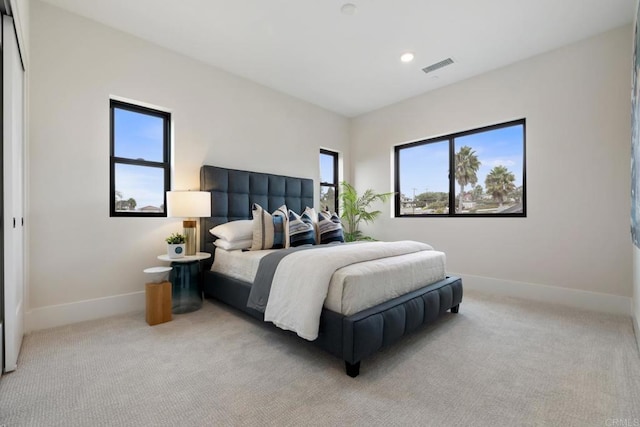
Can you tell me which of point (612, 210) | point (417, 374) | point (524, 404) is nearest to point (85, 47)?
point (417, 374)

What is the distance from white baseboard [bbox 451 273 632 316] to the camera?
2801mm

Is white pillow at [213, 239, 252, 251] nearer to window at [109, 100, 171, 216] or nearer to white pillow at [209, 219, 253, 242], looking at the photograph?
white pillow at [209, 219, 253, 242]

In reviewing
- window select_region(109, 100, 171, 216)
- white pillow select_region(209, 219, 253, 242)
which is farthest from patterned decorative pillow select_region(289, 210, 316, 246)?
window select_region(109, 100, 171, 216)

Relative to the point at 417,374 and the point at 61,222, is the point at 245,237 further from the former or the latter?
the point at 417,374

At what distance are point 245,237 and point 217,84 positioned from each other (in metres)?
2.01

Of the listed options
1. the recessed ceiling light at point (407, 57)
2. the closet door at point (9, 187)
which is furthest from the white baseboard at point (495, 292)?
the recessed ceiling light at point (407, 57)

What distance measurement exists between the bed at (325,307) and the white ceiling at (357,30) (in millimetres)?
1408

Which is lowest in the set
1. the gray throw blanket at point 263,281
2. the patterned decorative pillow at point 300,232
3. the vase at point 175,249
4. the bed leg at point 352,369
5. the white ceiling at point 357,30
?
the bed leg at point 352,369

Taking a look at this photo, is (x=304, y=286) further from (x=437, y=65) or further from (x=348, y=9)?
(x=437, y=65)

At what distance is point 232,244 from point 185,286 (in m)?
0.63

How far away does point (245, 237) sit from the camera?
316 cm

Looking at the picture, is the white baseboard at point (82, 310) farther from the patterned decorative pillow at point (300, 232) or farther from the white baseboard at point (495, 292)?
the patterned decorative pillow at point (300, 232)

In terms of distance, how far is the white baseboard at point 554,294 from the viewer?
280 centimetres

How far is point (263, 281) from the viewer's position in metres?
2.30
